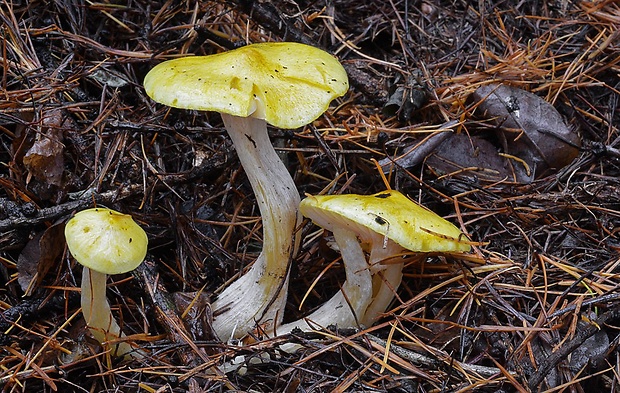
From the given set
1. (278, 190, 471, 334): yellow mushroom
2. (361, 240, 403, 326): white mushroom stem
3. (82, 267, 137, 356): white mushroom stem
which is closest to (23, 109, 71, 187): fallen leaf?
(82, 267, 137, 356): white mushroom stem

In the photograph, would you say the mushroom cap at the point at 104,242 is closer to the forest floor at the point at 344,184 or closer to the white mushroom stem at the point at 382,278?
the forest floor at the point at 344,184

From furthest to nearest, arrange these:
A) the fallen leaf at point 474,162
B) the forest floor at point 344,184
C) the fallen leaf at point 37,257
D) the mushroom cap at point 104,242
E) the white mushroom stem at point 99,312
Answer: the fallen leaf at point 474,162
the fallen leaf at point 37,257
the forest floor at point 344,184
the white mushroom stem at point 99,312
the mushroom cap at point 104,242

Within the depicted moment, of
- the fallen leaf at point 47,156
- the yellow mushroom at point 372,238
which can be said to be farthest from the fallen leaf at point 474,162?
the fallen leaf at point 47,156

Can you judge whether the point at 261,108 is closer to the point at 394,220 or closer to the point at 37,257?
the point at 394,220

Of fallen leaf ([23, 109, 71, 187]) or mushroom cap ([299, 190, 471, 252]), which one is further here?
fallen leaf ([23, 109, 71, 187])

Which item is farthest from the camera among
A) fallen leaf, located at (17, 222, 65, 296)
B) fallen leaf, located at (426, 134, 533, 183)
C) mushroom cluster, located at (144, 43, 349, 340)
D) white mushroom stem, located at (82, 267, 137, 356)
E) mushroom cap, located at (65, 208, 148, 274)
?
fallen leaf, located at (426, 134, 533, 183)

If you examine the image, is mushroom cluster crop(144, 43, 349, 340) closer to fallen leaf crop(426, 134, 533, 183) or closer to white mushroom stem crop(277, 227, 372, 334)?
white mushroom stem crop(277, 227, 372, 334)
